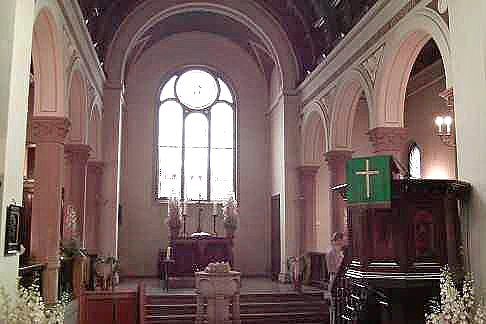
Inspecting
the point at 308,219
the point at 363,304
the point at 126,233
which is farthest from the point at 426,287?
the point at 126,233

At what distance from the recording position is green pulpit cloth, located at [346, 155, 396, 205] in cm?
696

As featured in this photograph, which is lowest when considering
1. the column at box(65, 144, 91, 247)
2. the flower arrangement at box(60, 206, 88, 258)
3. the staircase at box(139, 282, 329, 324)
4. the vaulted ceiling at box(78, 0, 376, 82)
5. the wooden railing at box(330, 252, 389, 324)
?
the staircase at box(139, 282, 329, 324)

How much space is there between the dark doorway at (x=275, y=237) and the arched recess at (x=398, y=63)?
25.8ft

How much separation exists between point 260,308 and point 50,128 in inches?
224

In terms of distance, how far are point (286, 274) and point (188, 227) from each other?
4316 mm

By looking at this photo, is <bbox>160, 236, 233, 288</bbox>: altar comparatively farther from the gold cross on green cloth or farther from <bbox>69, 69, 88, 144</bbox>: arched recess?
the gold cross on green cloth

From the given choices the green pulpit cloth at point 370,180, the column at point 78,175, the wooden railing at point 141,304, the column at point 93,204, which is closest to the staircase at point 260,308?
the column at point 78,175

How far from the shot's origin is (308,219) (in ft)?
55.0

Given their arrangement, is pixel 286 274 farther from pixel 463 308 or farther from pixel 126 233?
pixel 463 308

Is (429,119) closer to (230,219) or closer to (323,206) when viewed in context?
(323,206)

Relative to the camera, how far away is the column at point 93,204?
15812mm

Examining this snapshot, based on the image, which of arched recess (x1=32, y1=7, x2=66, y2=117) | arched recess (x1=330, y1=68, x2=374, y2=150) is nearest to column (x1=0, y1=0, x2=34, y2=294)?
arched recess (x1=32, y1=7, x2=66, y2=117)

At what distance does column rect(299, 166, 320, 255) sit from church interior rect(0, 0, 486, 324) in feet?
0.19

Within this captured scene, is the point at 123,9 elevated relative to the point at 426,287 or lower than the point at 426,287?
elevated
